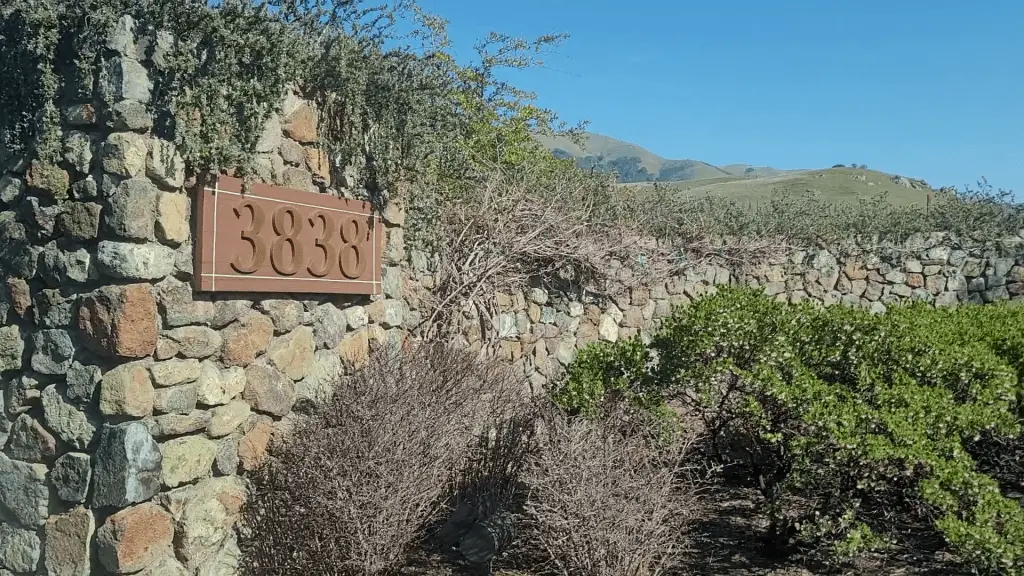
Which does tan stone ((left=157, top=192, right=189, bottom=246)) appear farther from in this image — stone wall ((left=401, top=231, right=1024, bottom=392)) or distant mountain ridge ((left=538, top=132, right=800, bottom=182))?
distant mountain ridge ((left=538, top=132, right=800, bottom=182))

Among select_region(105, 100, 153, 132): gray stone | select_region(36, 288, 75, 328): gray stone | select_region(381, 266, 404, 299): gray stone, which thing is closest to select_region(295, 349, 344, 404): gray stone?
select_region(381, 266, 404, 299): gray stone

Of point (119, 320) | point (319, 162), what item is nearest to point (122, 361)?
point (119, 320)

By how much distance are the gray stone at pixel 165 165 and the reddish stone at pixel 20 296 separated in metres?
0.76

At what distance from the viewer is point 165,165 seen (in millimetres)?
3465

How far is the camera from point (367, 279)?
15.4 ft

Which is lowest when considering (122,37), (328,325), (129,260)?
(328,325)

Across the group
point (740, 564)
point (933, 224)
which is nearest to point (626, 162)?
point (933, 224)

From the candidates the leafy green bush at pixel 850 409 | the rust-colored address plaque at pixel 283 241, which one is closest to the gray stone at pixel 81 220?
the rust-colored address plaque at pixel 283 241

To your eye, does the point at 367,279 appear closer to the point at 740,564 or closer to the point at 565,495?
the point at 565,495

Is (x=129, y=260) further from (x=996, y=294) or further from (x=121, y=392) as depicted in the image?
(x=996, y=294)

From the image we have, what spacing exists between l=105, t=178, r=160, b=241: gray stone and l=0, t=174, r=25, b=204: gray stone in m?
0.58

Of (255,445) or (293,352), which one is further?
(293,352)

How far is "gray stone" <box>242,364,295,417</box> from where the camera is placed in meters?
3.95

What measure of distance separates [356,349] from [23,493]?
68.3 inches
